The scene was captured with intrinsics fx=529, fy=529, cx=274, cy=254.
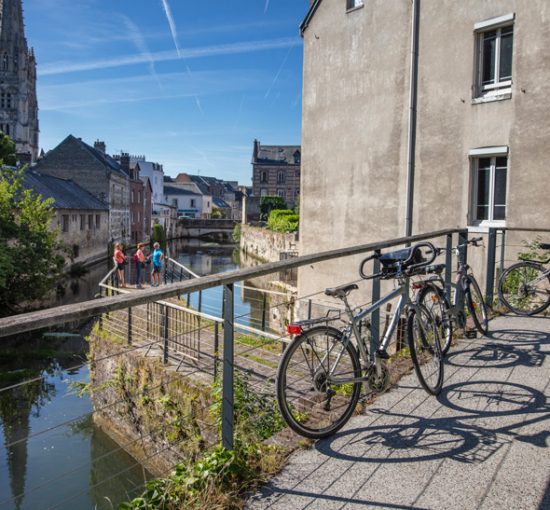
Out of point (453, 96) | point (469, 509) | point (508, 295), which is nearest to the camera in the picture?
point (469, 509)

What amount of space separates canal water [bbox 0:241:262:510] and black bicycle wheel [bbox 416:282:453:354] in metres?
4.28

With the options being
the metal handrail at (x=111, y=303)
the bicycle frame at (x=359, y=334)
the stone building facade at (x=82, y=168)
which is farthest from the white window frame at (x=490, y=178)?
the stone building facade at (x=82, y=168)

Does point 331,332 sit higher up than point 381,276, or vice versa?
point 381,276

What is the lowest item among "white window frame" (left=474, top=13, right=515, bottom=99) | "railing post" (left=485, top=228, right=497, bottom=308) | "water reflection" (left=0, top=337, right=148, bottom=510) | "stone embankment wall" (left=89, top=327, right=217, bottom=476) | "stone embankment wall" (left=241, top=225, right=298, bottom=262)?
"water reflection" (left=0, top=337, right=148, bottom=510)

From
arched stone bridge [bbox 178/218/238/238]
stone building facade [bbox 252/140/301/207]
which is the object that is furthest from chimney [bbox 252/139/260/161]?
arched stone bridge [bbox 178/218/238/238]

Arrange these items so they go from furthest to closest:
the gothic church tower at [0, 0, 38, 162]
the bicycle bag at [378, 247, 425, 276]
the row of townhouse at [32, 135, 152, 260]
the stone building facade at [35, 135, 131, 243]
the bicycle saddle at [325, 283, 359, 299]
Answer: the gothic church tower at [0, 0, 38, 162] → the stone building facade at [35, 135, 131, 243] → the row of townhouse at [32, 135, 152, 260] → the bicycle bag at [378, 247, 425, 276] → the bicycle saddle at [325, 283, 359, 299]

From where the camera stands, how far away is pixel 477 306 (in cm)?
612

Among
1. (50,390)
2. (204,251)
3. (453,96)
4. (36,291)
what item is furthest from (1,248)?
(204,251)

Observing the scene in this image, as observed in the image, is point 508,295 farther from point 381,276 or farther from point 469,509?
point 469,509

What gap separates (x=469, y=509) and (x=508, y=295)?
5059 mm

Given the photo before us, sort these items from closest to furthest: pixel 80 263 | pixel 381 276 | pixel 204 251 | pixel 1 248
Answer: pixel 381 276 < pixel 1 248 < pixel 80 263 < pixel 204 251

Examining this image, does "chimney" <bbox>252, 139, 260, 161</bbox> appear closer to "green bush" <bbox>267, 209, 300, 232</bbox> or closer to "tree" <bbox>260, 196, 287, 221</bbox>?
"tree" <bbox>260, 196, 287, 221</bbox>

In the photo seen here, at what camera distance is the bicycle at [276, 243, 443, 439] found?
3.36m

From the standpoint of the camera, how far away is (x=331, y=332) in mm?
3480
